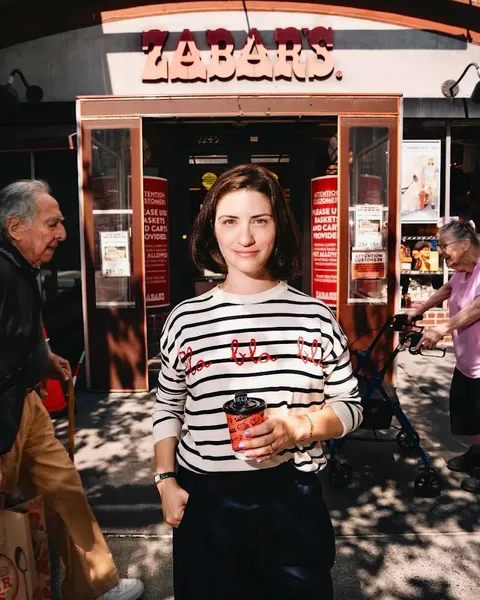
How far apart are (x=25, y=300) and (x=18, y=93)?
23.6 feet

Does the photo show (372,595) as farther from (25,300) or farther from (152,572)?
(25,300)

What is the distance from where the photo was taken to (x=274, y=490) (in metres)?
1.76

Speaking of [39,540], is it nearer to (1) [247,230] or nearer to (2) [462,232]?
(1) [247,230]

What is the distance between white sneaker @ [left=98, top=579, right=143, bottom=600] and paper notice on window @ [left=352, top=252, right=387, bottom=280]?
5021 mm

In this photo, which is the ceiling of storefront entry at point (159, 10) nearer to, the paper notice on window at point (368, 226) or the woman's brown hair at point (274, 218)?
the paper notice on window at point (368, 226)

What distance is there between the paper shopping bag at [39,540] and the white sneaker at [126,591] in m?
0.57

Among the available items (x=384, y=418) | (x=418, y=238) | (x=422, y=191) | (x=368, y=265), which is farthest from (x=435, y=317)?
(x=384, y=418)

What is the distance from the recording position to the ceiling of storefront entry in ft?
27.7

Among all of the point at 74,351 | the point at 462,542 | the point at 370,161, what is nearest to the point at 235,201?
the point at 462,542

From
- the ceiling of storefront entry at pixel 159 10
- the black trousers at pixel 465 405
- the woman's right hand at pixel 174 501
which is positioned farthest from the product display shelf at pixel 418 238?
the woman's right hand at pixel 174 501

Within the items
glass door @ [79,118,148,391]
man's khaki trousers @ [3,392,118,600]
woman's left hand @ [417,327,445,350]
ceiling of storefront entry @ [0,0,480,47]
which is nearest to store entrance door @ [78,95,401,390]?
glass door @ [79,118,148,391]

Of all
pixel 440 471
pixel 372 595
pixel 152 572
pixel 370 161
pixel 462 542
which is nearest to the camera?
pixel 372 595

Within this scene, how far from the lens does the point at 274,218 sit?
6.01ft

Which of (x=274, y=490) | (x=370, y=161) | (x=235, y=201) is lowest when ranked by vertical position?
(x=274, y=490)
